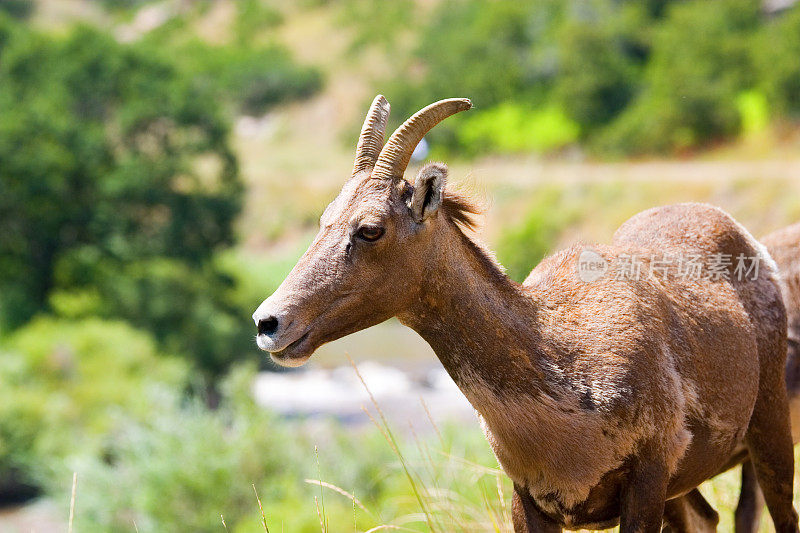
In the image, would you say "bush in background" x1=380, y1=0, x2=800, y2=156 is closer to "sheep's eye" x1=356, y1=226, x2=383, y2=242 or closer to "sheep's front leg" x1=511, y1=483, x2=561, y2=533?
"sheep's front leg" x1=511, y1=483, x2=561, y2=533

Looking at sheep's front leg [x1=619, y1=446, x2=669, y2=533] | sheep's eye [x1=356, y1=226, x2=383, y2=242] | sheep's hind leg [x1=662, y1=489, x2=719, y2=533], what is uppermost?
sheep's eye [x1=356, y1=226, x2=383, y2=242]

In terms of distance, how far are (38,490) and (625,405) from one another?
2055 cm

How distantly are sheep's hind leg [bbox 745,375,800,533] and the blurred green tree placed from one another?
23.8 meters

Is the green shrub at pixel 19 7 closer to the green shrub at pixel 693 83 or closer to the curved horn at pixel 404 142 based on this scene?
the green shrub at pixel 693 83

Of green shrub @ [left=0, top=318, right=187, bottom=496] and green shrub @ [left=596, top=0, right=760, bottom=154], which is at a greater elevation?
green shrub @ [left=596, top=0, right=760, bottom=154]

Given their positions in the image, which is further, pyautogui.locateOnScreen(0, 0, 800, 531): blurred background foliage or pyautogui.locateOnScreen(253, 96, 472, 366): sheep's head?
pyautogui.locateOnScreen(0, 0, 800, 531): blurred background foliage

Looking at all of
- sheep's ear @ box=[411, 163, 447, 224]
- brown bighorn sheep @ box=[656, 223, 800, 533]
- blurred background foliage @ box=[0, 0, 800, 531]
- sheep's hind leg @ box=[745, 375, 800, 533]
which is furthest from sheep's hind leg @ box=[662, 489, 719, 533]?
sheep's ear @ box=[411, 163, 447, 224]

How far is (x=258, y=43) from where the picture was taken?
78375 mm

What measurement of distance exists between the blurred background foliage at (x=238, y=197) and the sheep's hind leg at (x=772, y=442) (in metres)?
1.58

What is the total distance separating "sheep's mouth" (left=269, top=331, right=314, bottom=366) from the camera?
11.3 ft

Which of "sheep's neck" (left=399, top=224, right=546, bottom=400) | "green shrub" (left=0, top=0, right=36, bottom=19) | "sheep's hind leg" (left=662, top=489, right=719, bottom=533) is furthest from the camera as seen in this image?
"green shrub" (left=0, top=0, right=36, bottom=19)

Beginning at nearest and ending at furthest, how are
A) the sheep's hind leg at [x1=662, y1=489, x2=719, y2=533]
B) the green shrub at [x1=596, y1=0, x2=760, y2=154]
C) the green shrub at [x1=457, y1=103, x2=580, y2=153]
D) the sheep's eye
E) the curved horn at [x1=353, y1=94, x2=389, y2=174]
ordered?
the sheep's eye, the curved horn at [x1=353, y1=94, x2=389, y2=174], the sheep's hind leg at [x1=662, y1=489, x2=719, y2=533], the green shrub at [x1=596, y1=0, x2=760, y2=154], the green shrub at [x1=457, y1=103, x2=580, y2=153]

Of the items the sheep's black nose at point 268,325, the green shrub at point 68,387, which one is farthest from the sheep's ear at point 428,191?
the green shrub at point 68,387

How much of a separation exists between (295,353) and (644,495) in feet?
4.56
